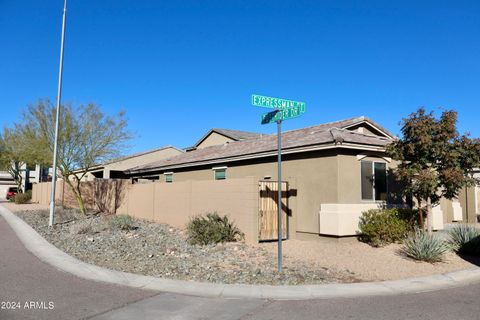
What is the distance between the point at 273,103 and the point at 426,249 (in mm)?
5239

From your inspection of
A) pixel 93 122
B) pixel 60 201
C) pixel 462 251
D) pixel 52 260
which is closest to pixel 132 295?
pixel 52 260

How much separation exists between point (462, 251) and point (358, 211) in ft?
9.77

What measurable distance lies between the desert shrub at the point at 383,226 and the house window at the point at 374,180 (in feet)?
2.59

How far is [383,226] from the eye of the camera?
11.7m

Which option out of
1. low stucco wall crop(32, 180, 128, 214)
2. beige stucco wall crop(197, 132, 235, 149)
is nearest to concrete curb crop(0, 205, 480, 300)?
low stucco wall crop(32, 180, 128, 214)

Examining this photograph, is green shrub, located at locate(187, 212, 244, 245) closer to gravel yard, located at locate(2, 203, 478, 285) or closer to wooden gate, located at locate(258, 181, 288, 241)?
gravel yard, located at locate(2, 203, 478, 285)

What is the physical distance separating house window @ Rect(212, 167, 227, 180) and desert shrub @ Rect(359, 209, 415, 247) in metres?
6.77

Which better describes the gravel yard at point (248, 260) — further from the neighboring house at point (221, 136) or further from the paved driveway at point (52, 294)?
the neighboring house at point (221, 136)

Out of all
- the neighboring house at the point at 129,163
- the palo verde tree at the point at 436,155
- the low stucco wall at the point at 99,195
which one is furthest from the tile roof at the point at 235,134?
the palo verde tree at the point at 436,155

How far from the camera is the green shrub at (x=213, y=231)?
12.4 m

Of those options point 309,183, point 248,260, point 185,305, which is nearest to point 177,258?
point 248,260

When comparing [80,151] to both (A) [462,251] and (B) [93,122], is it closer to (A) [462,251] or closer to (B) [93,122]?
(B) [93,122]

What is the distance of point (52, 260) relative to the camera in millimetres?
9930

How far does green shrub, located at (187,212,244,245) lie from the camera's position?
40.6 feet
